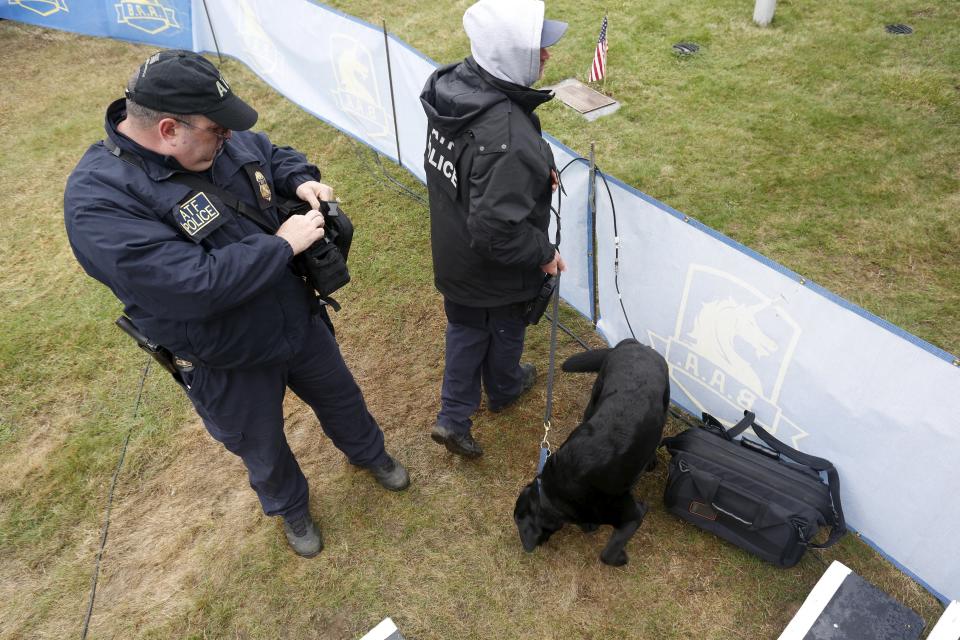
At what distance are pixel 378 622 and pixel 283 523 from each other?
719mm

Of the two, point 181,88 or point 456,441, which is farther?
point 456,441

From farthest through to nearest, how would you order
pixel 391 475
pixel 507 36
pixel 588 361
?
pixel 391 475
pixel 588 361
pixel 507 36

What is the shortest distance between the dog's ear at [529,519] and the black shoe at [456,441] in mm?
450

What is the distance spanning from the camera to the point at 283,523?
10.4 feet

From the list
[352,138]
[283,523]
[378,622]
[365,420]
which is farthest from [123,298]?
[352,138]

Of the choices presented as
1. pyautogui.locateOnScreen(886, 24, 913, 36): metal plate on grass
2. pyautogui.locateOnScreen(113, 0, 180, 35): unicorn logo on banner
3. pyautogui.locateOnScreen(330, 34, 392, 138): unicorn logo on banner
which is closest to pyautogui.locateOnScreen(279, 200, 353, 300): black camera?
pyautogui.locateOnScreen(330, 34, 392, 138): unicorn logo on banner

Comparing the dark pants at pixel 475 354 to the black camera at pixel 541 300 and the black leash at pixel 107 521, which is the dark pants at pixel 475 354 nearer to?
the black camera at pixel 541 300

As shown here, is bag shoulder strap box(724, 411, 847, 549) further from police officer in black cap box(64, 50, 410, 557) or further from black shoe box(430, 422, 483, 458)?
police officer in black cap box(64, 50, 410, 557)

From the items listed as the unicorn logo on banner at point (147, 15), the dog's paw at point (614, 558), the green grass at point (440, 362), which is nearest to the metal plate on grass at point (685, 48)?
the green grass at point (440, 362)

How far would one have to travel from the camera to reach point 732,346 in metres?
2.91

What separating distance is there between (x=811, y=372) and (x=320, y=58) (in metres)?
4.37

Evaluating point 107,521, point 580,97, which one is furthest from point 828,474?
point 580,97

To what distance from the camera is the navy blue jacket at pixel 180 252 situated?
1.87 meters

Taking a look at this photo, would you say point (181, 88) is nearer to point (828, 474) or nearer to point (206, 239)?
point (206, 239)
